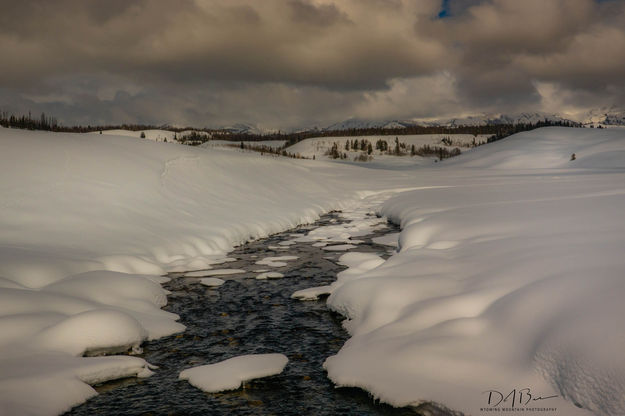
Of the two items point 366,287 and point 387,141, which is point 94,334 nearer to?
point 366,287

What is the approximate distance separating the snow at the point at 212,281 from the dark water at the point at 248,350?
13 centimetres

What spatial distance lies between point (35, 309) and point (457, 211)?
8.95m

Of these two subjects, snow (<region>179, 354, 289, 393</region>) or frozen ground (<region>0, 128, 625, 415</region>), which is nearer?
frozen ground (<region>0, 128, 625, 415</region>)

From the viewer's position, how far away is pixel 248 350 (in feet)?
15.3

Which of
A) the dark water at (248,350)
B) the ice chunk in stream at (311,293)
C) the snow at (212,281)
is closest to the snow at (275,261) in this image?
the dark water at (248,350)

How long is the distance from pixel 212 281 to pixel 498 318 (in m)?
4.81

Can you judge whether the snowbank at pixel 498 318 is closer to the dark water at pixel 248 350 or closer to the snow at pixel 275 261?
the dark water at pixel 248 350

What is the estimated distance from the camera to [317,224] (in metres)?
13.9

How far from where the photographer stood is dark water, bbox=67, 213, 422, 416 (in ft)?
11.6

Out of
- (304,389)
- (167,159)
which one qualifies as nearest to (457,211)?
(304,389)

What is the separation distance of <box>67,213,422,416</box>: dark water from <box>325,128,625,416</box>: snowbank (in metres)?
0.23

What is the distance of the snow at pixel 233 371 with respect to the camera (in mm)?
3883

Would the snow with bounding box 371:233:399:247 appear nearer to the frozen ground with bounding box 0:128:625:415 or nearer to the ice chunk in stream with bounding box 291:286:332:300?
the frozen ground with bounding box 0:128:625:415
